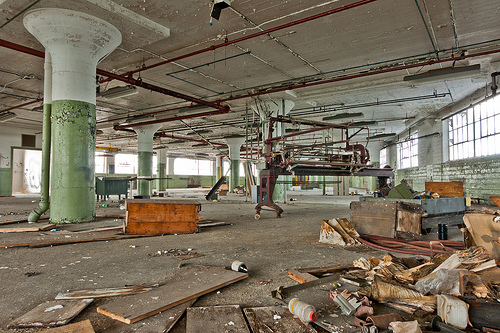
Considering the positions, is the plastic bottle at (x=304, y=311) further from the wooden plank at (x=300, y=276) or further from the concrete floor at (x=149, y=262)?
the wooden plank at (x=300, y=276)

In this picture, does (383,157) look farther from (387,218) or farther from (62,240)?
(62,240)

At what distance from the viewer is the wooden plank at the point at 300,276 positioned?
2.79 m

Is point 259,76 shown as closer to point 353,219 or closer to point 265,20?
point 265,20

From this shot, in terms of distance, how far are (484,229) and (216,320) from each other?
322cm

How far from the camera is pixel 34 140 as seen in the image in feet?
58.0

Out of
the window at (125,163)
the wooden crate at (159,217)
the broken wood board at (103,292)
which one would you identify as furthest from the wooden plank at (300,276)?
the window at (125,163)

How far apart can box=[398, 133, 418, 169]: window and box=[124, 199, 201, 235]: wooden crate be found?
15.5m

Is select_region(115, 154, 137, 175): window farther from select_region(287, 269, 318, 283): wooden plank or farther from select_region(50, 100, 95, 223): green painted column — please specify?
select_region(287, 269, 318, 283): wooden plank

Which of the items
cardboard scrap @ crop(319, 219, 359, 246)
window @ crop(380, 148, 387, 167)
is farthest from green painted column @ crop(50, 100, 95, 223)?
window @ crop(380, 148, 387, 167)

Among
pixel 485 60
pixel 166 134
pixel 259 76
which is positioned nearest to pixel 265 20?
pixel 259 76

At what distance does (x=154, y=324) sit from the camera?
1.95 meters

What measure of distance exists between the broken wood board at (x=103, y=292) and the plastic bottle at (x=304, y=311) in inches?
51.2

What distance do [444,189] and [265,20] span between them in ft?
28.4

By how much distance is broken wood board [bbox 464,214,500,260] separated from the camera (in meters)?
3.18
